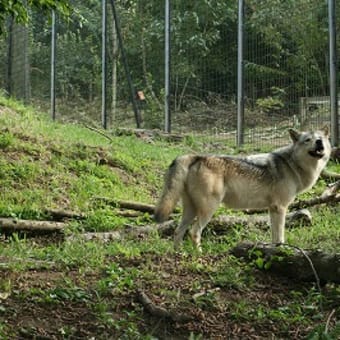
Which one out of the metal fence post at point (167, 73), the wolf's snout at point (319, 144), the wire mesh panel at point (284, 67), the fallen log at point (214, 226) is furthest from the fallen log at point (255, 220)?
the metal fence post at point (167, 73)

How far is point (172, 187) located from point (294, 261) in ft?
A: 5.17

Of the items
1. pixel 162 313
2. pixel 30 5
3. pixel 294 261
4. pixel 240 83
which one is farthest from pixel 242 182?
pixel 240 83

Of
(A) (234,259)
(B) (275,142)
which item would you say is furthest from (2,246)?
(B) (275,142)

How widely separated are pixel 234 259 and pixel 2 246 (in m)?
2.51

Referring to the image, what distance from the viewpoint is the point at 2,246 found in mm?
6473

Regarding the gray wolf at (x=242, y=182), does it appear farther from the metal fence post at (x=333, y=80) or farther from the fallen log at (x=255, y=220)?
the metal fence post at (x=333, y=80)

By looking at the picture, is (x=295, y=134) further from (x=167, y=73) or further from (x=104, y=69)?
(x=104, y=69)

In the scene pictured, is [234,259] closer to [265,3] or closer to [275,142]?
[275,142]

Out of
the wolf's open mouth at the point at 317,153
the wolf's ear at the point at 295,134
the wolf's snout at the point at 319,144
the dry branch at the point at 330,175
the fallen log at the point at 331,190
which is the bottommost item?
the fallen log at the point at 331,190

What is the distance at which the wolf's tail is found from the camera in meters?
5.96

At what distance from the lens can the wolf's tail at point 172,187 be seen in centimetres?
596

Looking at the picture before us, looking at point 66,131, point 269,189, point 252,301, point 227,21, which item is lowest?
point 252,301

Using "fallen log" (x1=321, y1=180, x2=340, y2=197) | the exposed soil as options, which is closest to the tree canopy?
the exposed soil

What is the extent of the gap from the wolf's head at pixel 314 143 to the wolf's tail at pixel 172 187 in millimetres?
1433
